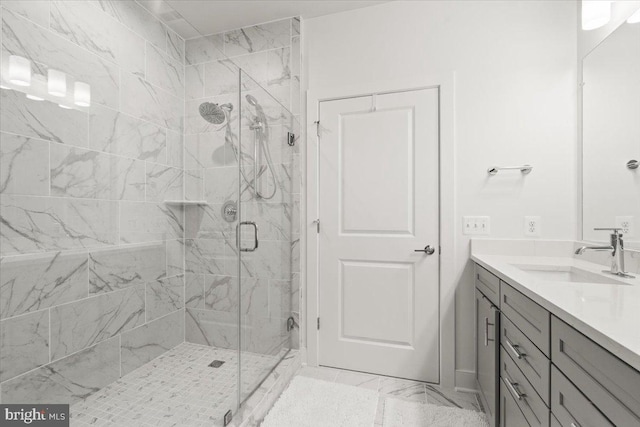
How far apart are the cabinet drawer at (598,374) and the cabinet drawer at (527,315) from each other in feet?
0.19

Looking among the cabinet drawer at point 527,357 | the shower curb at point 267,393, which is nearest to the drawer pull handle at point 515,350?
the cabinet drawer at point 527,357

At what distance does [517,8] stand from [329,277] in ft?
7.20

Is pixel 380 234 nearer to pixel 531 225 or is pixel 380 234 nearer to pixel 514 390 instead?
pixel 531 225

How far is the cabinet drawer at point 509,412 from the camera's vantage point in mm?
1075

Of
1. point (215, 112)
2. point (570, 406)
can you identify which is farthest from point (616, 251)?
point (215, 112)

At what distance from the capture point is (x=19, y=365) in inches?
45.3

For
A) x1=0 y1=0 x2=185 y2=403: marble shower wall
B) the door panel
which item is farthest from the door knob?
x1=0 y1=0 x2=185 y2=403: marble shower wall

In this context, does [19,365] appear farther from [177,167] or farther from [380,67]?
[380,67]

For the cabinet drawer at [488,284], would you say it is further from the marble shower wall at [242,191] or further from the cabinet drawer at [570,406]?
the marble shower wall at [242,191]

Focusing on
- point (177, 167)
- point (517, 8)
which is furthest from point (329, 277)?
point (517, 8)

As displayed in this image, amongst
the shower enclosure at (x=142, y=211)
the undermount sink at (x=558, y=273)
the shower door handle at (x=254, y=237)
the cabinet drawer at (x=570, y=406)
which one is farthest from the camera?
the shower door handle at (x=254, y=237)

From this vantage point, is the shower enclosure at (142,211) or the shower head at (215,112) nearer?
the shower enclosure at (142,211)

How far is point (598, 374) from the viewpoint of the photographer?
25.2 inches

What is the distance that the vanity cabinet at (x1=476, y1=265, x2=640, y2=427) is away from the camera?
1.94 ft
